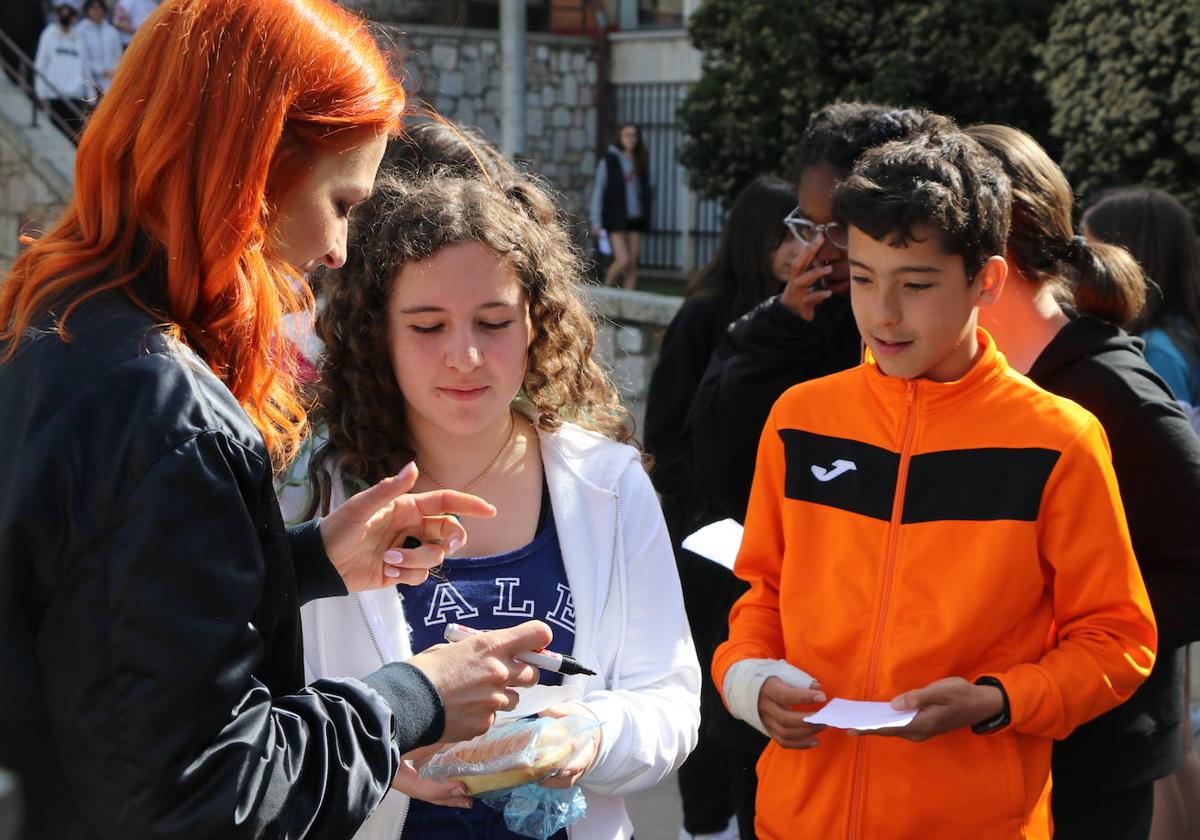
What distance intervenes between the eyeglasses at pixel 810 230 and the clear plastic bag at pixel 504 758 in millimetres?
1492

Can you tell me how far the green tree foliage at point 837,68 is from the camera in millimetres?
10773

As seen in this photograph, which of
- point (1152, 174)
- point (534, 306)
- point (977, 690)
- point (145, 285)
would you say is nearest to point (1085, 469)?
point (977, 690)

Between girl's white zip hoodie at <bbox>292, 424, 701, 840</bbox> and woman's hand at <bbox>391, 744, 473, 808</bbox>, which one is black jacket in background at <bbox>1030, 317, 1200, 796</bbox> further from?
woman's hand at <bbox>391, 744, 473, 808</bbox>

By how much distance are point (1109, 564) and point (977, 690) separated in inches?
12.0

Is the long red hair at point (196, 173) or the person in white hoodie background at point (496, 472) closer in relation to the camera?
the long red hair at point (196, 173)

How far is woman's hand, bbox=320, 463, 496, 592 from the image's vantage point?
1870 millimetres

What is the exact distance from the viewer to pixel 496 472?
7.73 ft

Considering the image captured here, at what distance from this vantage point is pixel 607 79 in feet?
59.6

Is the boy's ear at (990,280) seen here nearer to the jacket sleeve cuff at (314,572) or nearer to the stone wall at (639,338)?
the jacket sleeve cuff at (314,572)

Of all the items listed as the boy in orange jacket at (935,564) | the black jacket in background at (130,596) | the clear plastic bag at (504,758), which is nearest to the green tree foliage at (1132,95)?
the boy in orange jacket at (935,564)

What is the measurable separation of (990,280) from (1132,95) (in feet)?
23.3

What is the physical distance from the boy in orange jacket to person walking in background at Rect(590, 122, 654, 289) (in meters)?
11.8

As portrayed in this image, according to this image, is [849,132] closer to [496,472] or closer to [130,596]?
[496,472]

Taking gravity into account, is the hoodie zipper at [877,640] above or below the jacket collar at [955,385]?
below
